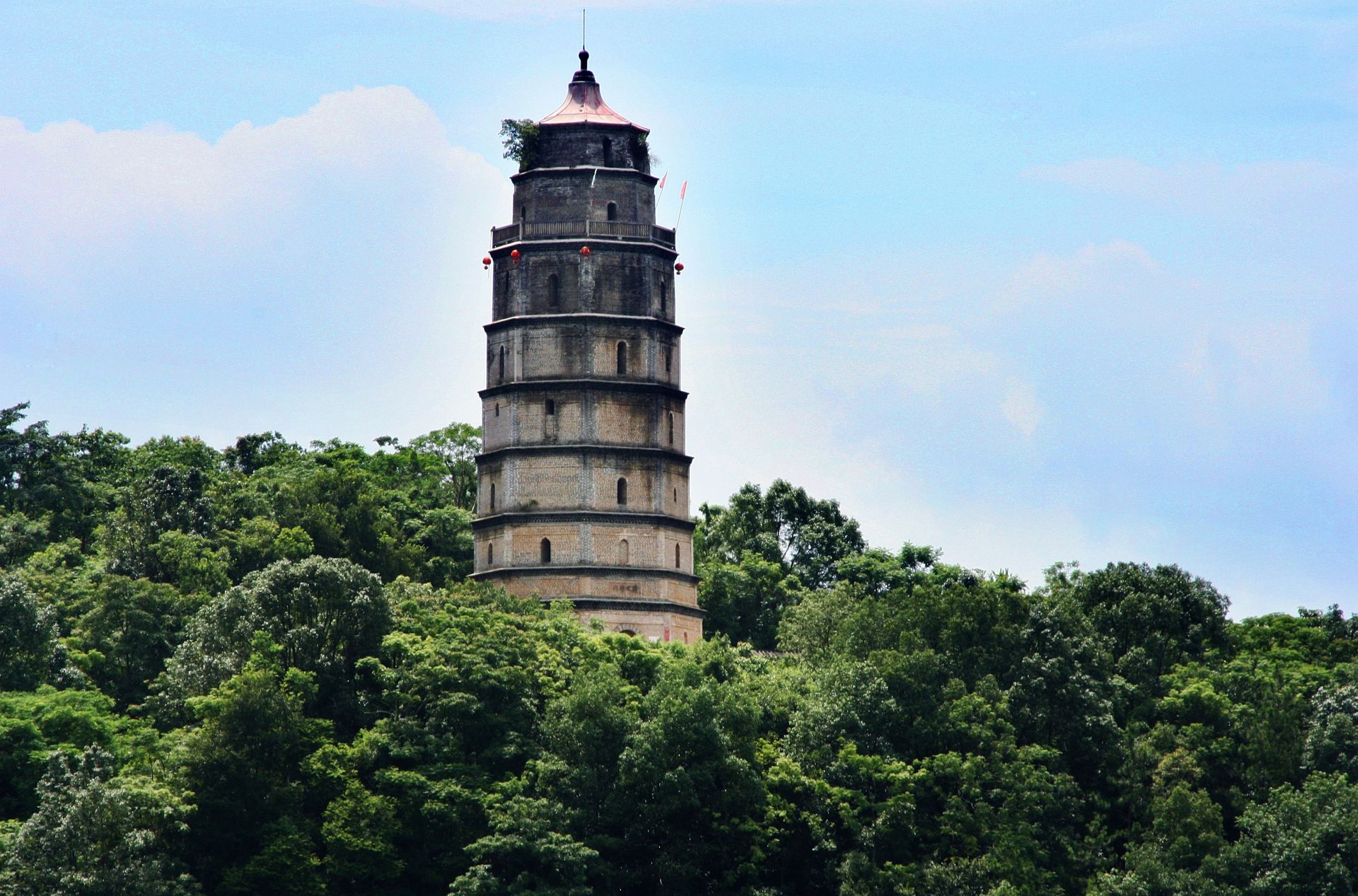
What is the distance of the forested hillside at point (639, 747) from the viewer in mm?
59812

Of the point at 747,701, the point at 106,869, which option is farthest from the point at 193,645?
the point at 747,701

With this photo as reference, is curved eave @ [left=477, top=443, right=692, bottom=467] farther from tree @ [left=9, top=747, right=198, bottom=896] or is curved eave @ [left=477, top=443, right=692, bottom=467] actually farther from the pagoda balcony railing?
tree @ [left=9, top=747, right=198, bottom=896]

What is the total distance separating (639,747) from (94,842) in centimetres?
1133

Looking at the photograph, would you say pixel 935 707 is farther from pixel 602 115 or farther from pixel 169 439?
pixel 169 439

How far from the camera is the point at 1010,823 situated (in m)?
61.3

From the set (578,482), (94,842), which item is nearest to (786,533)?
(578,482)

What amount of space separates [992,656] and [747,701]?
6461 millimetres

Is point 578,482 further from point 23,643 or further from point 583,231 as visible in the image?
point 23,643

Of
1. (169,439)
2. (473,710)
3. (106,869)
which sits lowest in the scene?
(106,869)

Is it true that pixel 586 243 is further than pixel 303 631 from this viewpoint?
Yes

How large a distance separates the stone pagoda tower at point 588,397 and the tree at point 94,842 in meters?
17.3

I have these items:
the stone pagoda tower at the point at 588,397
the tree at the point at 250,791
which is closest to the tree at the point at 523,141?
the stone pagoda tower at the point at 588,397

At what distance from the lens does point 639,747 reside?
6072 cm

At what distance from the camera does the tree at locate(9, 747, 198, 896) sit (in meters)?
57.6
